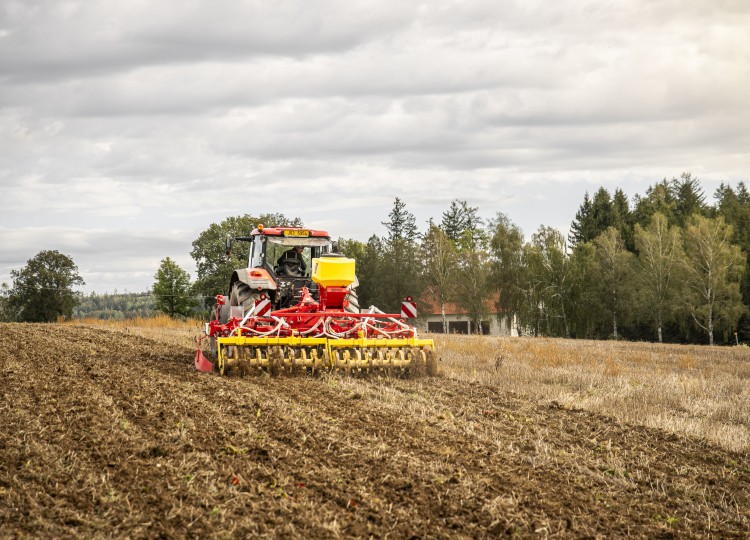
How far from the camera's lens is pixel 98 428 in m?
6.85

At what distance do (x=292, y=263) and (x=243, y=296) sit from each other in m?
1.42

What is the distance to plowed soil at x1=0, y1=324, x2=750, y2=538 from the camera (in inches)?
185

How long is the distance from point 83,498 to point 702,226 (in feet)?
141

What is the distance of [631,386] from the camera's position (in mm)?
11578

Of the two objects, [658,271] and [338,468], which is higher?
[658,271]

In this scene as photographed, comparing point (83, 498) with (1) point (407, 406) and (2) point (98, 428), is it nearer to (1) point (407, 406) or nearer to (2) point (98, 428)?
(2) point (98, 428)

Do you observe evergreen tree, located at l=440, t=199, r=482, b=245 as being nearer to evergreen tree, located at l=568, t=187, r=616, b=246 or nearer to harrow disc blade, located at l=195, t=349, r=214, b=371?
evergreen tree, located at l=568, t=187, r=616, b=246

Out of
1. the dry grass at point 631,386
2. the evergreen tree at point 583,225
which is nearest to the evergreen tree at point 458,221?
the evergreen tree at point 583,225

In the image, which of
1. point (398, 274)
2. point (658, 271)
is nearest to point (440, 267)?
point (398, 274)

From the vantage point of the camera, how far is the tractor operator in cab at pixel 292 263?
1410 centimetres

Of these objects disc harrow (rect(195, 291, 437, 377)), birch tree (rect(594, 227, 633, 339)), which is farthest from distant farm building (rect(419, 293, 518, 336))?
disc harrow (rect(195, 291, 437, 377))

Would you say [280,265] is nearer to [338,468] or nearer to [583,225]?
[338,468]

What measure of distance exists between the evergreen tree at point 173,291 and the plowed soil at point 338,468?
4427 cm

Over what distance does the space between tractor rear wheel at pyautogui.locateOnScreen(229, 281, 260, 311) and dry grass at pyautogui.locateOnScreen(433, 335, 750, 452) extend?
344 centimetres
